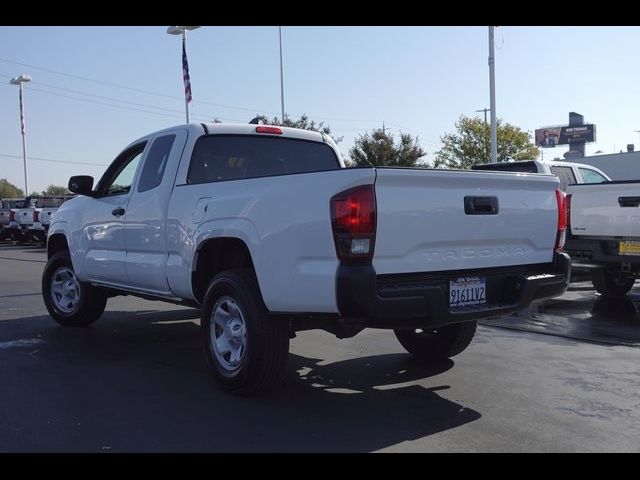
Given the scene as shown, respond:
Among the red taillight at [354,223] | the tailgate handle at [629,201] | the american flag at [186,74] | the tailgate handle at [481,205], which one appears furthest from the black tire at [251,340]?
the american flag at [186,74]

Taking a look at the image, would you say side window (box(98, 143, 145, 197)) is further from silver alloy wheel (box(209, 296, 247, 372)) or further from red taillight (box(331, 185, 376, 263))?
red taillight (box(331, 185, 376, 263))

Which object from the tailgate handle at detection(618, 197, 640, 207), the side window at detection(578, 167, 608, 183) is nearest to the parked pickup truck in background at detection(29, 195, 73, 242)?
the side window at detection(578, 167, 608, 183)

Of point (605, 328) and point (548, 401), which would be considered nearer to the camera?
point (548, 401)

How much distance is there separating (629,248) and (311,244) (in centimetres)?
620

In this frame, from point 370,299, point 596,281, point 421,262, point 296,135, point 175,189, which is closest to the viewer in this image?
point 370,299

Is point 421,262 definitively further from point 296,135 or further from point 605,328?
point 605,328

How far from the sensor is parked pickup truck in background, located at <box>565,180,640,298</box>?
8.73 m

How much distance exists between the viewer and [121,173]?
697cm

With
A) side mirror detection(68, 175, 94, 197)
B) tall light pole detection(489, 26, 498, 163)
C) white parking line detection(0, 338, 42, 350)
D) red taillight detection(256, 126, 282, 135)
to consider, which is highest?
tall light pole detection(489, 26, 498, 163)

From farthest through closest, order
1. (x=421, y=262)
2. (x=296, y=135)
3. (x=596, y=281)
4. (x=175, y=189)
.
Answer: (x=596, y=281)
(x=296, y=135)
(x=175, y=189)
(x=421, y=262)

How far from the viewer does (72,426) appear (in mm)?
4234

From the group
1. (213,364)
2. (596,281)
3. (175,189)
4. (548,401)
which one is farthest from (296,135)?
(596,281)
